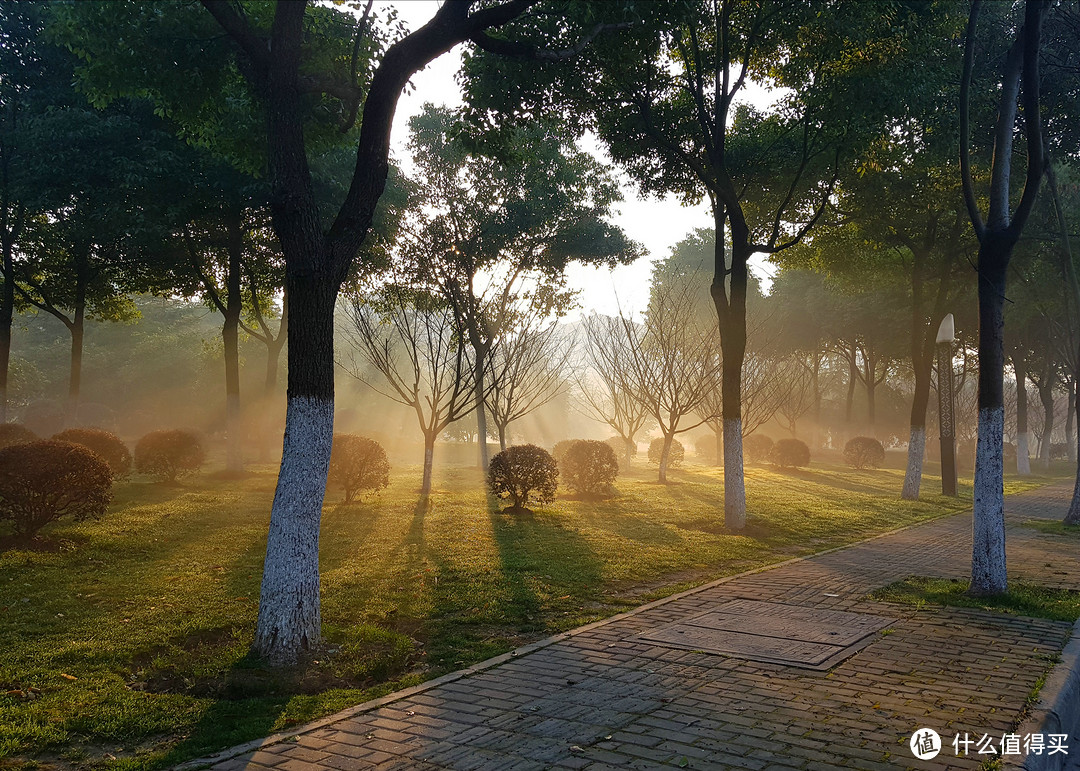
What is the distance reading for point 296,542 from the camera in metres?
5.89

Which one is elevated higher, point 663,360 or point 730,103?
point 730,103

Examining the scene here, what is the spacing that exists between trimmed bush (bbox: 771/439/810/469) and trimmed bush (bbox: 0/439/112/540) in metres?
26.4

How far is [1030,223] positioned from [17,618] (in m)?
24.8

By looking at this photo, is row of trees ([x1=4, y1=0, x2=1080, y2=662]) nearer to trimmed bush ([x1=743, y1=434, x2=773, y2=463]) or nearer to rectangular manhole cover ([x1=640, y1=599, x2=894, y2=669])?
rectangular manhole cover ([x1=640, y1=599, x2=894, y2=669])

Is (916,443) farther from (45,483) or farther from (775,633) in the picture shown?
(45,483)

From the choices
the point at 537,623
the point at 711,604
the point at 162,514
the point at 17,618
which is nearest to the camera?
the point at 17,618

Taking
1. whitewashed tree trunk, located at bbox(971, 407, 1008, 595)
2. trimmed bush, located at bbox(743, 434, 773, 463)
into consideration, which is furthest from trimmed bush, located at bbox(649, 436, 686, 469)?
whitewashed tree trunk, located at bbox(971, 407, 1008, 595)

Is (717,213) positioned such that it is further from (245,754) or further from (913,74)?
(245,754)

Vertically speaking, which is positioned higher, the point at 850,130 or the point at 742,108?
the point at 742,108

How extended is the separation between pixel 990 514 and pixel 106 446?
16.1 m

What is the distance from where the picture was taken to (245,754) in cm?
398

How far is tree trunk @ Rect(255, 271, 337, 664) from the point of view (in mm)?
5812

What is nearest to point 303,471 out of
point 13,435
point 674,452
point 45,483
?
point 45,483

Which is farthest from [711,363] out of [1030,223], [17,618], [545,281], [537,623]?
[17,618]
